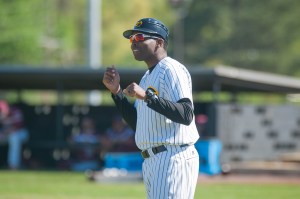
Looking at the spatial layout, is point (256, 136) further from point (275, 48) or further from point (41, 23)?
point (275, 48)

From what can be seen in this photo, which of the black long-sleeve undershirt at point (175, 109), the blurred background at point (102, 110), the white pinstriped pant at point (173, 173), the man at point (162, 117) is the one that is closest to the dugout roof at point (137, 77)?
the blurred background at point (102, 110)

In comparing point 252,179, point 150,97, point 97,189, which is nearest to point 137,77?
point 252,179

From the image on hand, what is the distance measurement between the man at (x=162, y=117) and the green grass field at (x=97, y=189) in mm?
6581

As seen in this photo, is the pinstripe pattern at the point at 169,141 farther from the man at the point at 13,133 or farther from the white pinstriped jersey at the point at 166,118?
the man at the point at 13,133

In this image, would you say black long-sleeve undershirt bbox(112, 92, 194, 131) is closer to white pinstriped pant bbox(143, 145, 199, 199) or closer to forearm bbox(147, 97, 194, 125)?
forearm bbox(147, 97, 194, 125)

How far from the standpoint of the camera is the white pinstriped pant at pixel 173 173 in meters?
6.28

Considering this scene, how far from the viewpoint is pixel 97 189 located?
47.3ft

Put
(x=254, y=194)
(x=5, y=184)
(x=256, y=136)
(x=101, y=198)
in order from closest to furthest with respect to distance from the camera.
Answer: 1. (x=101, y=198)
2. (x=254, y=194)
3. (x=5, y=184)
4. (x=256, y=136)

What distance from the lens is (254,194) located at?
13.7 meters

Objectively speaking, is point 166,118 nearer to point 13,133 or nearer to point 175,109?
point 175,109

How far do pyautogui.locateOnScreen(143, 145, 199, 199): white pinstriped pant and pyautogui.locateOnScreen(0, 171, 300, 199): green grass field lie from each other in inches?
260

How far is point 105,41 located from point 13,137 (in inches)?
1497

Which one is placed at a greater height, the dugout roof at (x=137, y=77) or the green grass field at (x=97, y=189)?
the dugout roof at (x=137, y=77)

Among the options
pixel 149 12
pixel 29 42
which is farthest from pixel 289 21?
pixel 29 42
